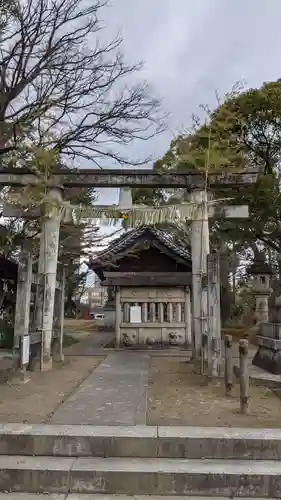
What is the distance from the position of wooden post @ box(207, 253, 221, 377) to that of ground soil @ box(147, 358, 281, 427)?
0.41 m

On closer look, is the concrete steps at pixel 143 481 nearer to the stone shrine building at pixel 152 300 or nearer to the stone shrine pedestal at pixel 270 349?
the stone shrine pedestal at pixel 270 349

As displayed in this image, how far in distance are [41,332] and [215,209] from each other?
5.25m

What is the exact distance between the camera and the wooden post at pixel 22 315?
28.4 ft

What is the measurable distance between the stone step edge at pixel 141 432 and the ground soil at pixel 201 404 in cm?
30

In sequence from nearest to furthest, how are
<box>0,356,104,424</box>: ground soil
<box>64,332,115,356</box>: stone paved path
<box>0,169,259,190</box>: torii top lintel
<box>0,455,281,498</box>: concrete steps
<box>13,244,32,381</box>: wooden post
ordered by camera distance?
<box>0,455,281,498</box>: concrete steps < <box>0,356,104,424</box>: ground soil < <box>13,244,32,381</box>: wooden post < <box>0,169,259,190</box>: torii top lintel < <box>64,332,115,356</box>: stone paved path

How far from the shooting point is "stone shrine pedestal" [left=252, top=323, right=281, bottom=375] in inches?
403

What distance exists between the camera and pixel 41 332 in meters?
10.3

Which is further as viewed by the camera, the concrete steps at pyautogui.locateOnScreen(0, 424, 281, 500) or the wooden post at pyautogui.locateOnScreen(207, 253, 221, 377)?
the wooden post at pyautogui.locateOnScreen(207, 253, 221, 377)

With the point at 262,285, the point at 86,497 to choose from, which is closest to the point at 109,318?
the point at 262,285

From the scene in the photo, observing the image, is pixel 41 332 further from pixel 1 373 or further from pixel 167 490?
pixel 167 490

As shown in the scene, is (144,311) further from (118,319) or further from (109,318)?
(109,318)

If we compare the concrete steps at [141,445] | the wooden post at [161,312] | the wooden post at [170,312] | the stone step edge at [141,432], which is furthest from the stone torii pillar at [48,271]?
the wooden post at [170,312]

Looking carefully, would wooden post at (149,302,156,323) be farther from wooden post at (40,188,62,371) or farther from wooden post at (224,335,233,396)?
wooden post at (224,335,233,396)

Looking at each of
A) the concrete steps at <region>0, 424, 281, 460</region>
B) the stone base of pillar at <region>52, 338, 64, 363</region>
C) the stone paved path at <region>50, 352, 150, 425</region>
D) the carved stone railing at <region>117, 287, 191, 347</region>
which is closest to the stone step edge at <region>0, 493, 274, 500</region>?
the concrete steps at <region>0, 424, 281, 460</region>
